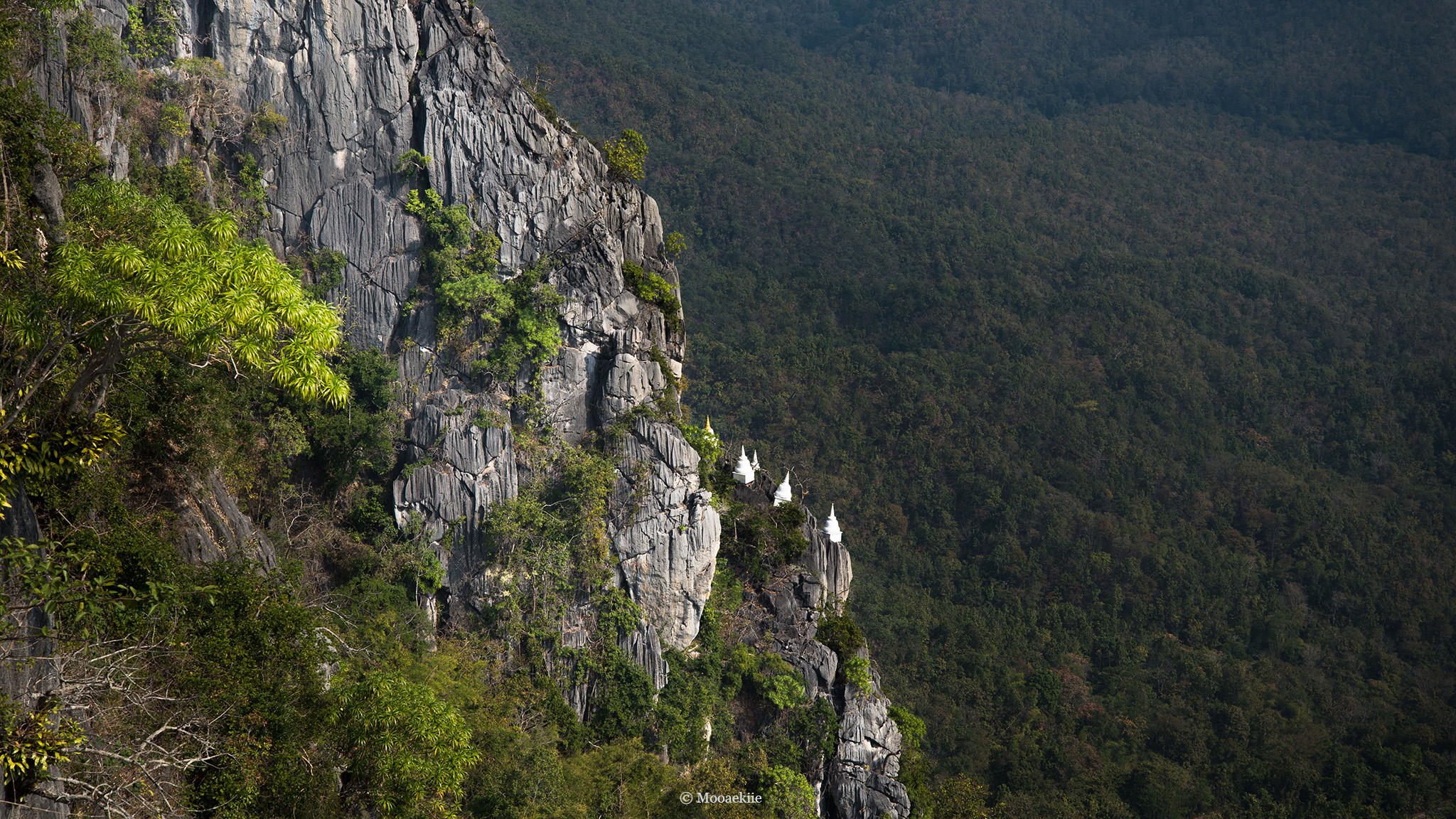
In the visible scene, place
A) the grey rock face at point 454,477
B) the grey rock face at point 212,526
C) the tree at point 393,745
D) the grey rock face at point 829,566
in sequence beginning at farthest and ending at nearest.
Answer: the grey rock face at point 829,566, the grey rock face at point 454,477, the grey rock face at point 212,526, the tree at point 393,745

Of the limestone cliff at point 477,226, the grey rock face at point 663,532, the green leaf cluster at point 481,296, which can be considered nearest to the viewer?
the limestone cliff at point 477,226

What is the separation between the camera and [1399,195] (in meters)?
101

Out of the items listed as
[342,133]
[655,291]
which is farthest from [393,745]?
[342,133]

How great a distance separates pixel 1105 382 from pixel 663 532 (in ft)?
186

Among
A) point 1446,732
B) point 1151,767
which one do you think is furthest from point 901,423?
point 1446,732

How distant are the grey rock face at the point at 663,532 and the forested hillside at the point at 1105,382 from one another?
15.2 m

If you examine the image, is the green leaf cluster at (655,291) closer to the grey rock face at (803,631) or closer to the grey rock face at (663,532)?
the grey rock face at (663,532)

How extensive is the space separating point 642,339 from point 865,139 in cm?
8488

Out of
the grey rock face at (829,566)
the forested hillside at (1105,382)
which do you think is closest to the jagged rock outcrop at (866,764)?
the grey rock face at (829,566)

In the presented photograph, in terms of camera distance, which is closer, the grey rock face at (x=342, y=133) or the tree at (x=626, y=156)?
the grey rock face at (x=342, y=133)

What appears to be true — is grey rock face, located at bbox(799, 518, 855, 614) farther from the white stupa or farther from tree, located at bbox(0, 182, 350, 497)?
tree, located at bbox(0, 182, 350, 497)

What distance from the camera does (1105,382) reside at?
73.0m

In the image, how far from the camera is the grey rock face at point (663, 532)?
24938mm

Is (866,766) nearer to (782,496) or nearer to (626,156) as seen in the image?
(782,496)
